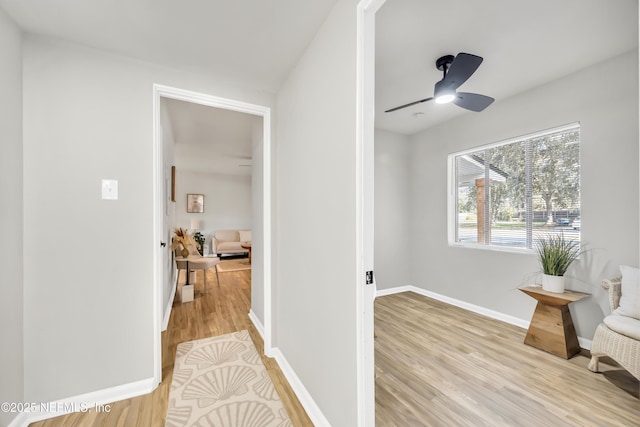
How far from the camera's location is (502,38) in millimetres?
1939

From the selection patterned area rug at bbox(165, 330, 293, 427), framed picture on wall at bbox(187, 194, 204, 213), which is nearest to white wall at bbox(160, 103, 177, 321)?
patterned area rug at bbox(165, 330, 293, 427)

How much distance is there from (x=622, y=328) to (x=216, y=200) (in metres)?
8.45

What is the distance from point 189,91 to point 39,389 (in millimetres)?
2224

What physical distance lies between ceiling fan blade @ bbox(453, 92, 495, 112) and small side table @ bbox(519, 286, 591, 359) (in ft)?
5.97

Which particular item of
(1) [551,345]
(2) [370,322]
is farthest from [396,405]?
(1) [551,345]

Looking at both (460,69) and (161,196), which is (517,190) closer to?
(460,69)

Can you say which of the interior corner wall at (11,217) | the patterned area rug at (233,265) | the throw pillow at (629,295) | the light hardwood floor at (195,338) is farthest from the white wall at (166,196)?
the throw pillow at (629,295)

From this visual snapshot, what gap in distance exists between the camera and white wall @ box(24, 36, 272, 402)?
1.62 meters

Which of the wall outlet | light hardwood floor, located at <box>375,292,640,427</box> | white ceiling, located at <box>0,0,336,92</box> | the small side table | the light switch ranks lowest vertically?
light hardwood floor, located at <box>375,292,640,427</box>

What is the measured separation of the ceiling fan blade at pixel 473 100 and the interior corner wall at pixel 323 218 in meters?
1.35

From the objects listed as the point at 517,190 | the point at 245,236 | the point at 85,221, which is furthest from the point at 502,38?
the point at 245,236

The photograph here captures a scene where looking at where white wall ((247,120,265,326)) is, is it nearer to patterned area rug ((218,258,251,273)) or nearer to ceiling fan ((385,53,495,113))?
ceiling fan ((385,53,495,113))

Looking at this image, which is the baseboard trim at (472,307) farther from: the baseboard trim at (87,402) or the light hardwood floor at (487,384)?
the baseboard trim at (87,402)

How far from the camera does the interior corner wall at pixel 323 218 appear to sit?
50.8 inches
